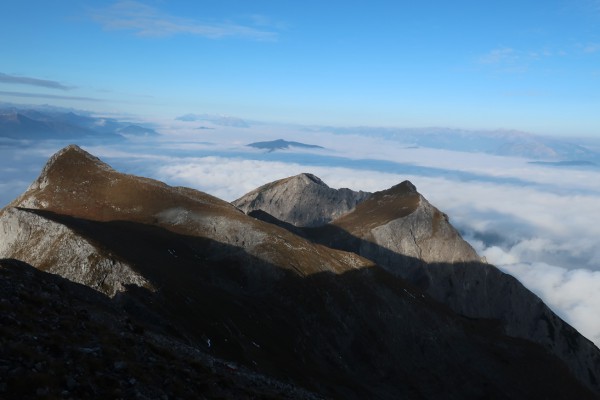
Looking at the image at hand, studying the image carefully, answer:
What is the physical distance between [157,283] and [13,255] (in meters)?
30.9

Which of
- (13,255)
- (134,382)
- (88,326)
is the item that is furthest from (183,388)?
(13,255)

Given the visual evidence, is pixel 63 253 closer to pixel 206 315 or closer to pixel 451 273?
pixel 206 315

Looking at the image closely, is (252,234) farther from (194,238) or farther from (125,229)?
(125,229)

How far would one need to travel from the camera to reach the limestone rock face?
222ft

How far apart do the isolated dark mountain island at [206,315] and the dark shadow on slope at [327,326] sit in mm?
325

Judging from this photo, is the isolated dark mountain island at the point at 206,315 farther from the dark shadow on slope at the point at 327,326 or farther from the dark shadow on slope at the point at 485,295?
the dark shadow on slope at the point at 485,295

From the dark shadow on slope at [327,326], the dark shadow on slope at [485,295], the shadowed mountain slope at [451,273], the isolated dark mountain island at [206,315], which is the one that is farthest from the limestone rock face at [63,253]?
the shadowed mountain slope at [451,273]

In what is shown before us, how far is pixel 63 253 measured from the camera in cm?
7225

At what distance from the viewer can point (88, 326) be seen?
2961 centimetres

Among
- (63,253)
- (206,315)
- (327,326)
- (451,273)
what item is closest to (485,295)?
(451,273)

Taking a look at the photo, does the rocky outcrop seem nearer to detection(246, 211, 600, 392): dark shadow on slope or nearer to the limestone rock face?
the limestone rock face

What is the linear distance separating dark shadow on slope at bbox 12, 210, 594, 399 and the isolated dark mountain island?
325 mm

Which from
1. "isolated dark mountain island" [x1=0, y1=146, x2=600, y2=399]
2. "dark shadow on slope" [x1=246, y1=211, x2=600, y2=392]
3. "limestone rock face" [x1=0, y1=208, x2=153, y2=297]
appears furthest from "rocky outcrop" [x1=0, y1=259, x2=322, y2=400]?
"dark shadow on slope" [x1=246, y1=211, x2=600, y2=392]

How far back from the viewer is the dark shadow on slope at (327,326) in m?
69.9
